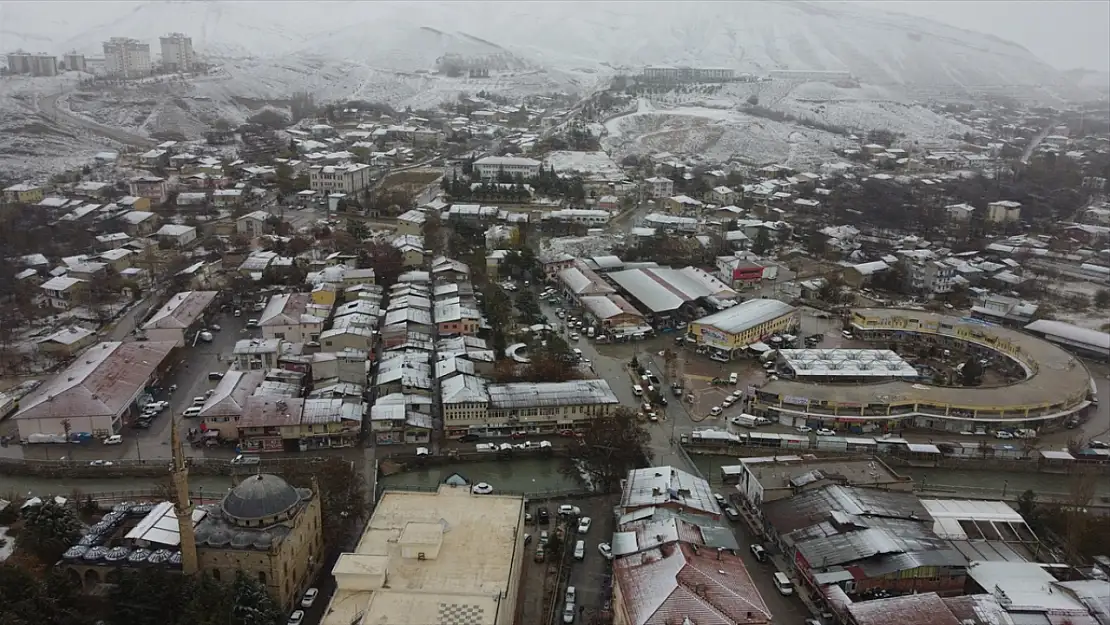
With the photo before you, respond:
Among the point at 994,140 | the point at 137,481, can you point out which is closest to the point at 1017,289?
the point at 137,481

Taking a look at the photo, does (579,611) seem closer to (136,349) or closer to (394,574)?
(394,574)

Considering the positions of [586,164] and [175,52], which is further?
[175,52]

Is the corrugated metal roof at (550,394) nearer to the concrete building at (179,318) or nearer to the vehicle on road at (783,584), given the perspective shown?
the vehicle on road at (783,584)

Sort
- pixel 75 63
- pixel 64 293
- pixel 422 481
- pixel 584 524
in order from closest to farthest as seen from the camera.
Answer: pixel 584 524
pixel 422 481
pixel 64 293
pixel 75 63

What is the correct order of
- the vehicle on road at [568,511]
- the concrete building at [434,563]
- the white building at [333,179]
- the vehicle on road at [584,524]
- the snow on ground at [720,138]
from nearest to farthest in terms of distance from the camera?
the concrete building at [434,563]
the vehicle on road at [584,524]
the vehicle on road at [568,511]
the white building at [333,179]
the snow on ground at [720,138]

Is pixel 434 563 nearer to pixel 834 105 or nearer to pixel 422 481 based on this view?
pixel 422 481

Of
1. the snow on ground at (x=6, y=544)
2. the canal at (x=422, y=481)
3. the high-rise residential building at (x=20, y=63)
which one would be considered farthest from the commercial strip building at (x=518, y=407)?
the high-rise residential building at (x=20, y=63)

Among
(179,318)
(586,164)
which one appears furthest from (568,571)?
(586,164)
